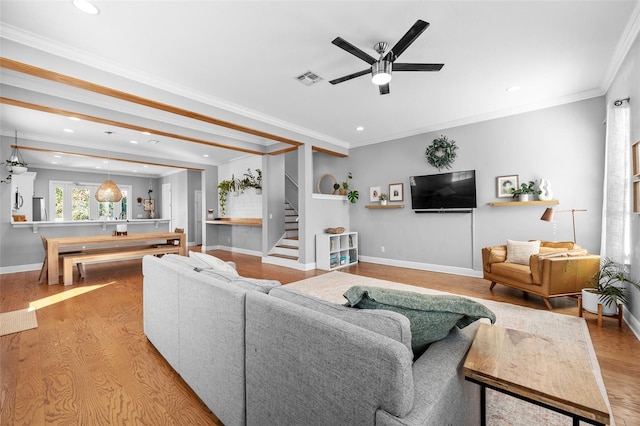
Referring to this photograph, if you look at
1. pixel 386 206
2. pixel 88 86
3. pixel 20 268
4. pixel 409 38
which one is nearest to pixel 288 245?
pixel 386 206

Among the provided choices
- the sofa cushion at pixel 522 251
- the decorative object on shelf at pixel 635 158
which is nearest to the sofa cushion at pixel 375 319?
the decorative object on shelf at pixel 635 158

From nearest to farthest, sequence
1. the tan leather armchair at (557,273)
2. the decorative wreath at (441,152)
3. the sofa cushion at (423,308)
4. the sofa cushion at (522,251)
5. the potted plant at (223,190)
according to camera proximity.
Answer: the sofa cushion at (423,308), the tan leather armchair at (557,273), the sofa cushion at (522,251), the decorative wreath at (441,152), the potted plant at (223,190)

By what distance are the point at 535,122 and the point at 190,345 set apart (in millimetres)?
5371

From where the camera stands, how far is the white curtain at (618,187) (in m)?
2.77

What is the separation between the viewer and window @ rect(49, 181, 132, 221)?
8.77m

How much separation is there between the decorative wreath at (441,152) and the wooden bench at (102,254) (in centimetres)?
560

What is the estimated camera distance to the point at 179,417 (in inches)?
62.5

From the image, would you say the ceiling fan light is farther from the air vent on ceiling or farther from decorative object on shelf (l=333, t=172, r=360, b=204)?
decorative object on shelf (l=333, t=172, r=360, b=204)

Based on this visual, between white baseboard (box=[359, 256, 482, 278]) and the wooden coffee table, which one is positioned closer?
the wooden coffee table

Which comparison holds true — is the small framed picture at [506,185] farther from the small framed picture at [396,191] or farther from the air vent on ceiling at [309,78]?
the air vent on ceiling at [309,78]

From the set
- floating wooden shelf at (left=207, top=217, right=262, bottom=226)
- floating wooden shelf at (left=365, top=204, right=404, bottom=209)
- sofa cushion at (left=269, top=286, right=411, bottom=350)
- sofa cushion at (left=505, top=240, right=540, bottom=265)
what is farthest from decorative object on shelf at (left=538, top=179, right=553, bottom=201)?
floating wooden shelf at (left=207, top=217, right=262, bottom=226)

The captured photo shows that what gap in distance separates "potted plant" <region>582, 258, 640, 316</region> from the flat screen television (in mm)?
2002

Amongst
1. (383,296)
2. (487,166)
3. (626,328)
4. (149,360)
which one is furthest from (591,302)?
(149,360)

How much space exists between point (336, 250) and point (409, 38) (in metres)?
4.20
